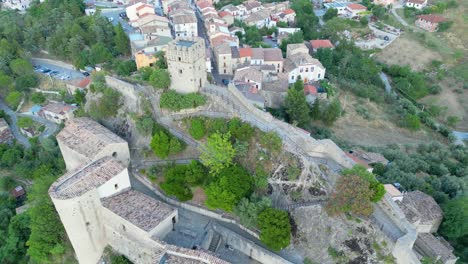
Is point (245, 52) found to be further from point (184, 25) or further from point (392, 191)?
point (392, 191)

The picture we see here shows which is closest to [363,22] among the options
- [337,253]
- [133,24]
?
[133,24]

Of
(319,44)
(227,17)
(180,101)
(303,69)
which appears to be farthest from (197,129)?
(227,17)

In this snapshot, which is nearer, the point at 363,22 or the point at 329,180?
the point at 329,180

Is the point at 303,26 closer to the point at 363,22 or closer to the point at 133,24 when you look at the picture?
the point at 363,22

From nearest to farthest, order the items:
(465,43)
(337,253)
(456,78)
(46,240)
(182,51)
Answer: (337,253), (46,240), (182,51), (456,78), (465,43)

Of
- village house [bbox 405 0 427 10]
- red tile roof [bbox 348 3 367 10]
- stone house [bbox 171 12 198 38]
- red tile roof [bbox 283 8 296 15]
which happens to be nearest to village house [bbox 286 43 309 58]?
stone house [bbox 171 12 198 38]

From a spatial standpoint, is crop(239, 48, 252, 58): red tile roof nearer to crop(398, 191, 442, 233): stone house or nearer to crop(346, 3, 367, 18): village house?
crop(398, 191, 442, 233): stone house
